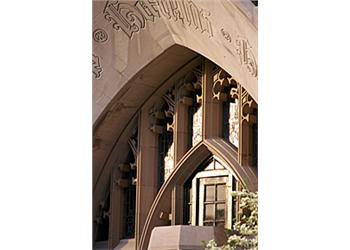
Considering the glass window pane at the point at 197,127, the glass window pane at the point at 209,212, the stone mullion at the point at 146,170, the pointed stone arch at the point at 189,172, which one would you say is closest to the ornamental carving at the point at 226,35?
the pointed stone arch at the point at 189,172

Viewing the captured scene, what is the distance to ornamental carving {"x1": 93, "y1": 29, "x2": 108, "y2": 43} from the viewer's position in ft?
40.2

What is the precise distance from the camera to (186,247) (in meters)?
9.88

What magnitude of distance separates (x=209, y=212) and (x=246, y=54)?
2800 mm

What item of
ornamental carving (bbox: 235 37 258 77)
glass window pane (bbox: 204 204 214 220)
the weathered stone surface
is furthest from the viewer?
glass window pane (bbox: 204 204 214 220)

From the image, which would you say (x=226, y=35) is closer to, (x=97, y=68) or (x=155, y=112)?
(x=155, y=112)

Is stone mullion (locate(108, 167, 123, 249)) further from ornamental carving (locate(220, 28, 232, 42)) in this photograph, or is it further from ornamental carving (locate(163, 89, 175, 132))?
ornamental carving (locate(220, 28, 232, 42))

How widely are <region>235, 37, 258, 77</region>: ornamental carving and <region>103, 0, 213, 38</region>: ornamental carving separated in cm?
68

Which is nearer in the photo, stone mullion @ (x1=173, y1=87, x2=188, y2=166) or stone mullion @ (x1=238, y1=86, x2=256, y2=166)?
stone mullion @ (x1=238, y1=86, x2=256, y2=166)

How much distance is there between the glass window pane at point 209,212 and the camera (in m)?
11.5

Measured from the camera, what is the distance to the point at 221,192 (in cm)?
1144

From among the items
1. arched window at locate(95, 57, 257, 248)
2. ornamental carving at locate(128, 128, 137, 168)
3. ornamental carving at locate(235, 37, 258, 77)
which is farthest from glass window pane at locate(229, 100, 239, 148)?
ornamental carving at locate(128, 128, 137, 168)

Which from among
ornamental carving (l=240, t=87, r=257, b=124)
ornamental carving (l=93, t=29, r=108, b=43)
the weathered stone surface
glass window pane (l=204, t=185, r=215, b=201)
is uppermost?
ornamental carving (l=93, t=29, r=108, b=43)
